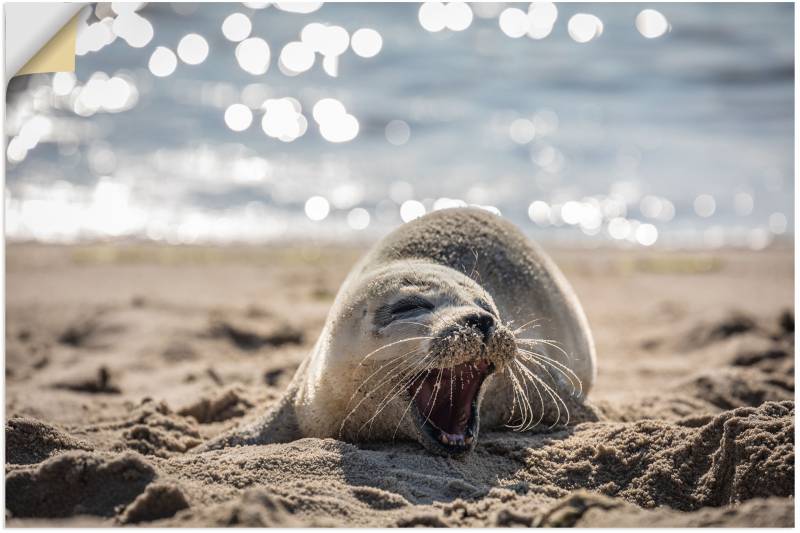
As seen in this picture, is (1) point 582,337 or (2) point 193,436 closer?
(2) point 193,436

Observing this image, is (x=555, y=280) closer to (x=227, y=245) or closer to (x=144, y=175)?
(x=227, y=245)

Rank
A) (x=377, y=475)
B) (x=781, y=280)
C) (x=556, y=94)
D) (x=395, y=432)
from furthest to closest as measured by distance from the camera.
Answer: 1. (x=556, y=94)
2. (x=781, y=280)
3. (x=395, y=432)
4. (x=377, y=475)

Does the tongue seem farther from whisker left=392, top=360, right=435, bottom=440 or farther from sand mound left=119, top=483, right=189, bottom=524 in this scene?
sand mound left=119, top=483, right=189, bottom=524

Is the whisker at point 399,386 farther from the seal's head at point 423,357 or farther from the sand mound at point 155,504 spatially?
the sand mound at point 155,504

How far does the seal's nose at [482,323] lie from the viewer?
351 cm

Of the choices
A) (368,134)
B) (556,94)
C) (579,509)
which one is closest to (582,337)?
(579,509)

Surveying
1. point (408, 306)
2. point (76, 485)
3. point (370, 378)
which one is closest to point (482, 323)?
point (408, 306)

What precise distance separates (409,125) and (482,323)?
45.2 feet

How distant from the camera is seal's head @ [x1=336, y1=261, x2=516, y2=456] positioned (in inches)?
139

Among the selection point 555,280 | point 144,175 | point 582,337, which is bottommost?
point 582,337

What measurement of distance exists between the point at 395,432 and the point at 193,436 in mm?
1258

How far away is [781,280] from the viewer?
9789mm

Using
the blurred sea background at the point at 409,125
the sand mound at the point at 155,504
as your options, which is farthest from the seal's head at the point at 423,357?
the blurred sea background at the point at 409,125

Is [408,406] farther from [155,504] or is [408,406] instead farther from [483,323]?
[155,504]
